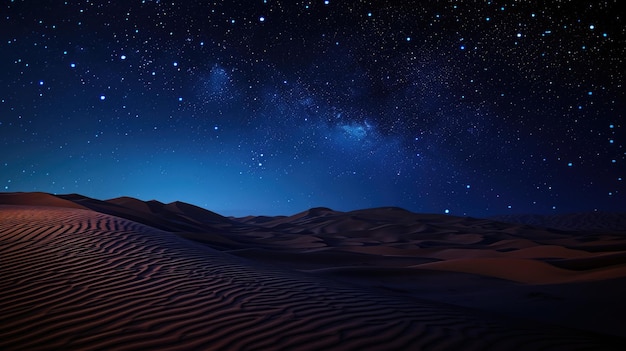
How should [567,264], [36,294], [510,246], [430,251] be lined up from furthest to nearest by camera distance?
[510,246] < [430,251] < [567,264] < [36,294]

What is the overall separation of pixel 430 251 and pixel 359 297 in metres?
6.08

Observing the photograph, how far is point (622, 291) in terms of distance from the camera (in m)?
3.54

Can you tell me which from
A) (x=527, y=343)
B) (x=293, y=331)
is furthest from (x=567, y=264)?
(x=293, y=331)

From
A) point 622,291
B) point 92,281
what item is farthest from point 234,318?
point 622,291

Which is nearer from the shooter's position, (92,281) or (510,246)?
(92,281)

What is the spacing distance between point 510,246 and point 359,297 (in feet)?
26.7

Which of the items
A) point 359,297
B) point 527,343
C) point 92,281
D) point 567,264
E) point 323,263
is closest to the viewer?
point 527,343

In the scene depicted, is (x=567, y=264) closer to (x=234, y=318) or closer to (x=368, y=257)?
(x=368, y=257)

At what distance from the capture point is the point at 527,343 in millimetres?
2025

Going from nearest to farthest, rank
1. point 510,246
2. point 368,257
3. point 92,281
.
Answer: point 92,281
point 368,257
point 510,246

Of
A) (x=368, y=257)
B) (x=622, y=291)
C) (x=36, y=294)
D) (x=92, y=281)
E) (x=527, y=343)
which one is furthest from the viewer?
(x=368, y=257)

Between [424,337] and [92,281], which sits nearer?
[424,337]

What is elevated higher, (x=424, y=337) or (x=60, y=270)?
(x=60, y=270)

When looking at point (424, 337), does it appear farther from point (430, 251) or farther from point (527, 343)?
point (430, 251)
